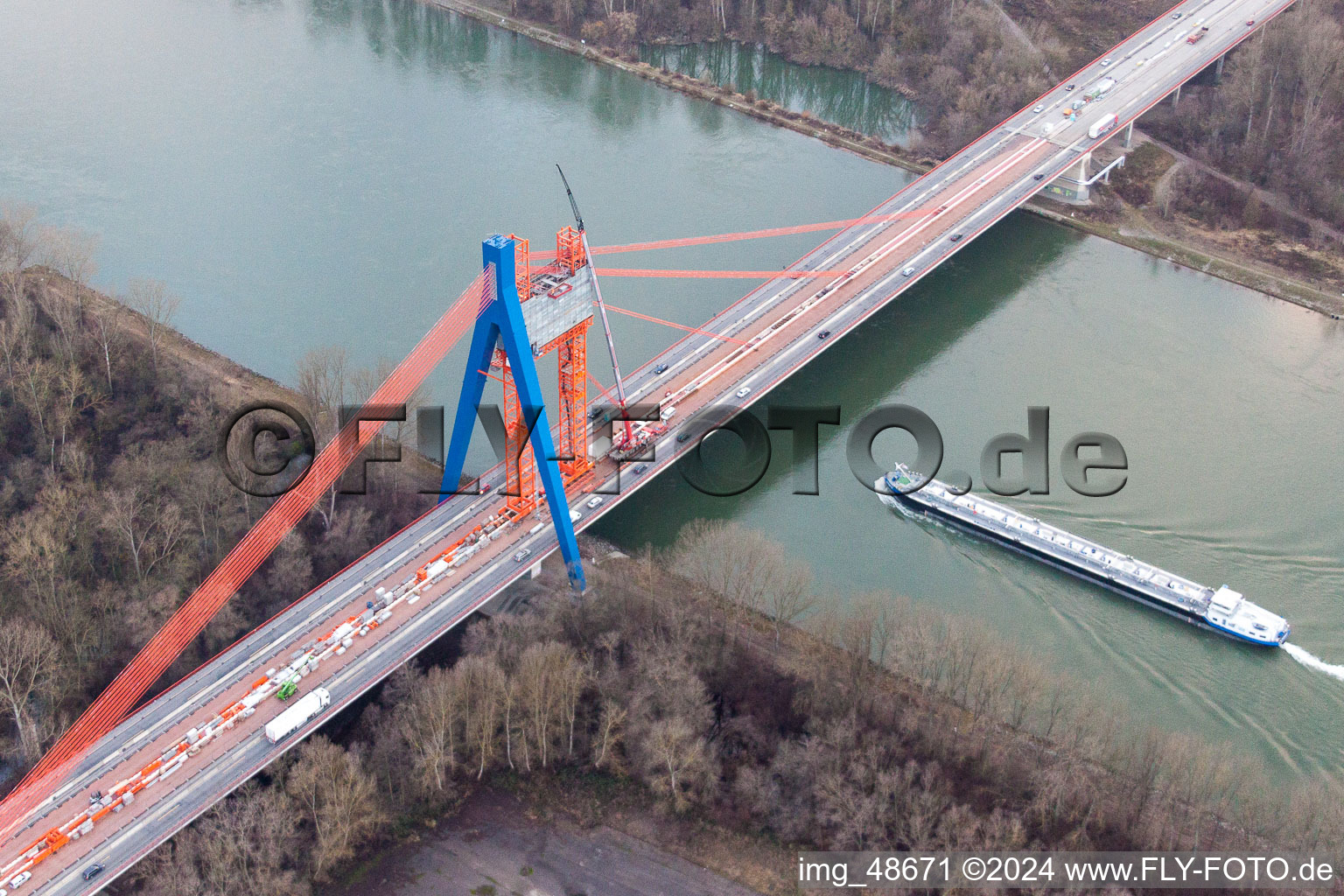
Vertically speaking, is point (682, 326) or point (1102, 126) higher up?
point (1102, 126)

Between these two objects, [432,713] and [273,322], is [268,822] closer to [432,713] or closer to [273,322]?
[432,713]

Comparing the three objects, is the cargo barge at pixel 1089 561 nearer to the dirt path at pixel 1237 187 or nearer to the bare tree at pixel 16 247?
the dirt path at pixel 1237 187

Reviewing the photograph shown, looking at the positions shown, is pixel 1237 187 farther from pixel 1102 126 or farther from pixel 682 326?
pixel 682 326

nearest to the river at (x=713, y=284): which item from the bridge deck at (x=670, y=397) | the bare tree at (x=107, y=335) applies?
the bridge deck at (x=670, y=397)

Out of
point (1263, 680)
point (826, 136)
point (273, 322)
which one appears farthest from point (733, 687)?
point (826, 136)

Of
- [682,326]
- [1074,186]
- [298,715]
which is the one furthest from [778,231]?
[298,715]

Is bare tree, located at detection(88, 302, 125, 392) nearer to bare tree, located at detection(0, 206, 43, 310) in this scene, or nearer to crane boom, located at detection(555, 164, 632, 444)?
bare tree, located at detection(0, 206, 43, 310)

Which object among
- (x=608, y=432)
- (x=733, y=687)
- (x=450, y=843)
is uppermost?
(x=608, y=432)
